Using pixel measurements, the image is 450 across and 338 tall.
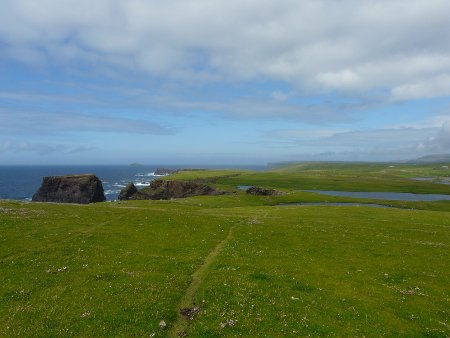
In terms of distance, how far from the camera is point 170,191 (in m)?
149

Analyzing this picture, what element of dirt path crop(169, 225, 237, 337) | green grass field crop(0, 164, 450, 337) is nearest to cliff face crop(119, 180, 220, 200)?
green grass field crop(0, 164, 450, 337)

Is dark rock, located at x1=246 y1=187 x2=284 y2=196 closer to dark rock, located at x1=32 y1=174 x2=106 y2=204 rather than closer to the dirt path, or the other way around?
dark rock, located at x1=32 y1=174 x2=106 y2=204

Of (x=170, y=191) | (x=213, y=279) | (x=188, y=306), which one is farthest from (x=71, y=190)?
(x=188, y=306)

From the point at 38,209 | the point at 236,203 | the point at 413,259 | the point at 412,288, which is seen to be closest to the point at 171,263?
the point at 412,288

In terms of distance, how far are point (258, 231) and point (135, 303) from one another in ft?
81.1

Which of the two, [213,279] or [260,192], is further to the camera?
[260,192]

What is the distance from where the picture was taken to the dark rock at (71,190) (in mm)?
139750

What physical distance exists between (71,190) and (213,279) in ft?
436

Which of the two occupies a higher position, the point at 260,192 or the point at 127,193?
the point at 260,192

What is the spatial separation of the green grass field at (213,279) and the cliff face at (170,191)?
316 feet

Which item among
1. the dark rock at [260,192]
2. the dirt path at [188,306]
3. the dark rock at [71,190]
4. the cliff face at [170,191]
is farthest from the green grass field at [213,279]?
the dark rock at [71,190]

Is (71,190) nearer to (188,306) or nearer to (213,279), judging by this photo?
(213,279)

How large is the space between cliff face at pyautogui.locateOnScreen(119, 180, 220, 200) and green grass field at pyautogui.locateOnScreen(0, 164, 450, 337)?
96.2 meters

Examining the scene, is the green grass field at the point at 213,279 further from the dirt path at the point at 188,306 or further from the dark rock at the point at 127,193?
the dark rock at the point at 127,193
